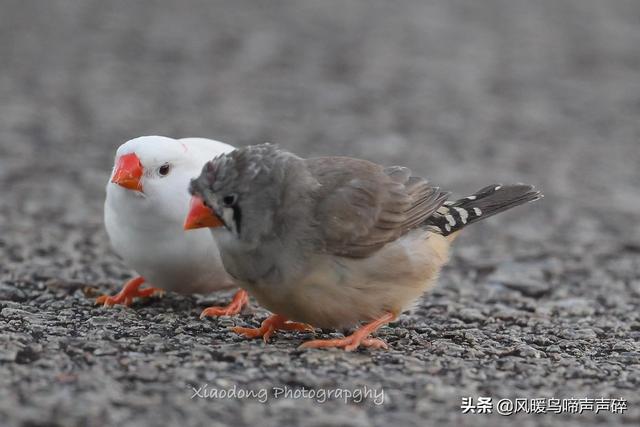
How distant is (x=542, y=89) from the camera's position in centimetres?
1249

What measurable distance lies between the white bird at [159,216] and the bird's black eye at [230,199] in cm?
72

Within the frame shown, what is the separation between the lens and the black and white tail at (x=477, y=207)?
5262 millimetres

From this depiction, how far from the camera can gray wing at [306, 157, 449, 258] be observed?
4660 millimetres

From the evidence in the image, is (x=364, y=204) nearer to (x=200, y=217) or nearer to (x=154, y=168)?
(x=200, y=217)

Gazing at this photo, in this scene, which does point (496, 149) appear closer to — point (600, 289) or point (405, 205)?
point (600, 289)

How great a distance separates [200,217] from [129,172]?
77 centimetres

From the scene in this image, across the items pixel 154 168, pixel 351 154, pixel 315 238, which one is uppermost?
pixel 351 154

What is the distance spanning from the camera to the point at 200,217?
4551mm

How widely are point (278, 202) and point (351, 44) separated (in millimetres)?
9566

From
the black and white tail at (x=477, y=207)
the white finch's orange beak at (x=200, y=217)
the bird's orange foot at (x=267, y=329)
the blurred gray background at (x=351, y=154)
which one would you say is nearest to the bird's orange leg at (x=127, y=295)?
the blurred gray background at (x=351, y=154)

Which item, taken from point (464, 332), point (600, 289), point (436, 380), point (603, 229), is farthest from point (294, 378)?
point (603, 229)

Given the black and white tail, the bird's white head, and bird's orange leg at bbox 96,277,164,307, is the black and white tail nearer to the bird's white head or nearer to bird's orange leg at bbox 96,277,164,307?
the bird's white head

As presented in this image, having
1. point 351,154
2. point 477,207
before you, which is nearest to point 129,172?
point 477,207

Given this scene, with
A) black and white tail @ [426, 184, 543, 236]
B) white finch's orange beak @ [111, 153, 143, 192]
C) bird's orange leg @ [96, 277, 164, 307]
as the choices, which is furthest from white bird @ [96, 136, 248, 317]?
black and white tail @ [426, 184, 543, 236]
